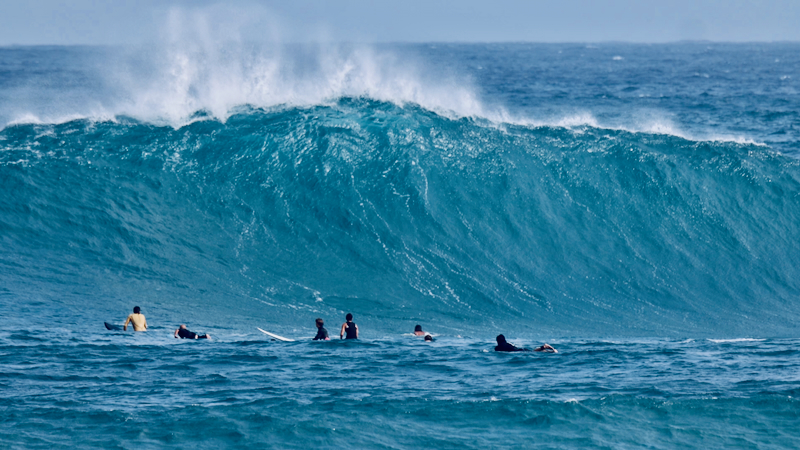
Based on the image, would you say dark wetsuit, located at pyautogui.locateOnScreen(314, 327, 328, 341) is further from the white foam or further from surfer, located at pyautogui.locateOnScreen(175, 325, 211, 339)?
the white foam

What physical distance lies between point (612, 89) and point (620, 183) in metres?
35.1

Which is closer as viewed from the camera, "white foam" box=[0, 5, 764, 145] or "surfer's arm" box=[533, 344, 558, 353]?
"surfer's arm" box=[533, 344, 558, 353]

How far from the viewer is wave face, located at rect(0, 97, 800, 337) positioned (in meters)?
15.8

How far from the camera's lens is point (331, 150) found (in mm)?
20359

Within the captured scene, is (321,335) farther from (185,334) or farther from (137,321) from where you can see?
(137,321)

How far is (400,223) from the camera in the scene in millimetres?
18188

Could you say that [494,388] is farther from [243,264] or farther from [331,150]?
[331,150]

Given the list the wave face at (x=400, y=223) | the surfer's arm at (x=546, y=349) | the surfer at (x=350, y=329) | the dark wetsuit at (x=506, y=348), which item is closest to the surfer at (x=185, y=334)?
the wave face at (x=400, y=223)

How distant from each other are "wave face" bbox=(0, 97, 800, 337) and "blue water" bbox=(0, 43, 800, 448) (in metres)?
0.06

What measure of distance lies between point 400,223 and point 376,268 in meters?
1.58

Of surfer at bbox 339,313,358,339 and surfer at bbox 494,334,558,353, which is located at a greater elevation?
surfer at bbox 339,313,358,339

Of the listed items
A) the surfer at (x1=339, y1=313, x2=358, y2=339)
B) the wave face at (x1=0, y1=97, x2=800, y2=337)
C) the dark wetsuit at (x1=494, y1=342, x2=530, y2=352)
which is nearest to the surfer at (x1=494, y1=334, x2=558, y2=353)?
the dark wetsuit at (x1=494, y1=342, x2=530, y2=352)

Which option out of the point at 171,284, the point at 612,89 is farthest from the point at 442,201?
the point at 612,89

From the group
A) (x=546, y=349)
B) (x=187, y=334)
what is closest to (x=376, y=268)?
(x=187, y=334)
